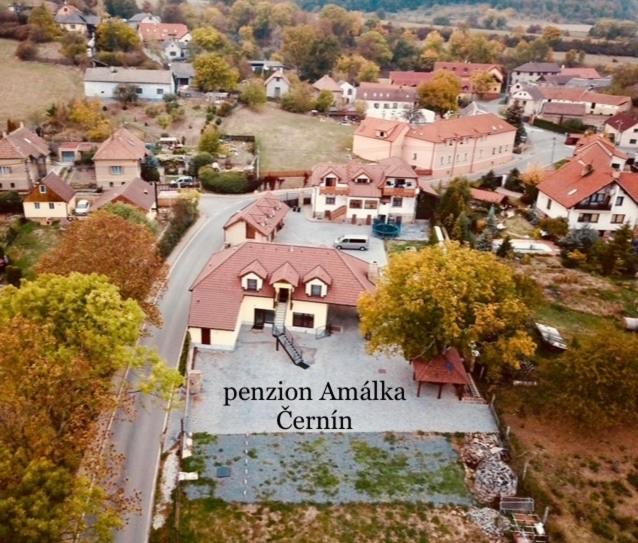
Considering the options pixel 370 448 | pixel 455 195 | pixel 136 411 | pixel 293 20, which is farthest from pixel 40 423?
pixel 293 20

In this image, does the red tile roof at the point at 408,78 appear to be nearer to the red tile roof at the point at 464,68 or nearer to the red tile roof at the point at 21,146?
the red tile roof at the point at 464,68

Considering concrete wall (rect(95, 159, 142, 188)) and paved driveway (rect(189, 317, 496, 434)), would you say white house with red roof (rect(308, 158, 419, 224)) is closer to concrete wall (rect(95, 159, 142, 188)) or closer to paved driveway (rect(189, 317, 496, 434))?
concrete wall (rect(95, 159, 142, 188))

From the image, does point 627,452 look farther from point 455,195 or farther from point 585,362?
point 455,195

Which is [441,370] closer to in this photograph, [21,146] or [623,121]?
[21,146]

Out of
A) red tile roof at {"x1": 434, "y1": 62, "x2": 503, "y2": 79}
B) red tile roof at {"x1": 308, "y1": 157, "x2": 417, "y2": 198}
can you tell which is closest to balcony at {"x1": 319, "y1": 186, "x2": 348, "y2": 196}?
red tile roof at {"x1": 308, "y1": 157, "x2": 417, "y2": 198}

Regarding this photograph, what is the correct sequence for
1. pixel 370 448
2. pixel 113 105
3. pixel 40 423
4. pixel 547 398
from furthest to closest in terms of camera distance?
pixel 113 105
pixel 547 398
pixel 370 448
pixel 40 423

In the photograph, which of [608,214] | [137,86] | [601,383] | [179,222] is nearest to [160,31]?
[137,86]
